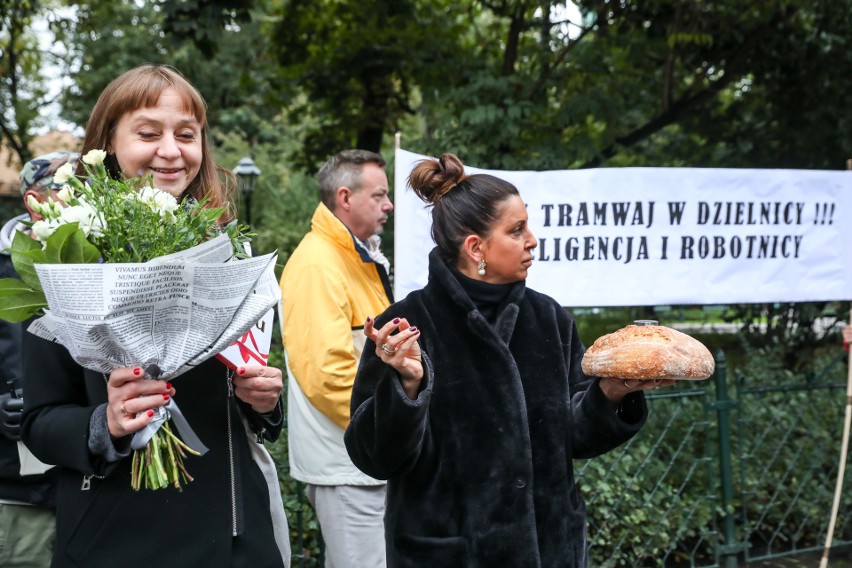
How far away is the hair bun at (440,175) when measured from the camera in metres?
2.69

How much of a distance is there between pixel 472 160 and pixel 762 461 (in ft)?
10.1

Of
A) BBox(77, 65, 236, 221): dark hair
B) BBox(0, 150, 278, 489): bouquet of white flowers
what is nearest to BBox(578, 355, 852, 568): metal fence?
BBox(77, 65, 236, 221): dark hair

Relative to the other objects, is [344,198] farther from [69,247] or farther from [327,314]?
[69,247]

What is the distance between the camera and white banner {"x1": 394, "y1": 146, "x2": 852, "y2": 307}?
4.39 metres

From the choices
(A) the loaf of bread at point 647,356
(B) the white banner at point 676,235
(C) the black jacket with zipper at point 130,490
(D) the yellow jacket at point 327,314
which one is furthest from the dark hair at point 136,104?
(B) the white banner at point 676,235

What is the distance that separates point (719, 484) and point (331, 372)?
308 cm

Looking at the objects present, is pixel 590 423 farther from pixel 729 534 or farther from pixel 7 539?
pixel 729 534

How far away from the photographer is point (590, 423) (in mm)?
2473

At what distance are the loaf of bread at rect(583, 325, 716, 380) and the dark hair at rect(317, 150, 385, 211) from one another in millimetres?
1786

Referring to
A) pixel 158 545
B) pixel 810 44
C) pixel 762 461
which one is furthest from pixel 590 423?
pixel 810 44

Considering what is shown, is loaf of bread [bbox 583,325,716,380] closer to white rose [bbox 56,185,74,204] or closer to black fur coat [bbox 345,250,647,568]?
black fur coat [bbox 345,250,647,568]

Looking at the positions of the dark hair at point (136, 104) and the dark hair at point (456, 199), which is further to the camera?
the dark hair at point (456, 199)

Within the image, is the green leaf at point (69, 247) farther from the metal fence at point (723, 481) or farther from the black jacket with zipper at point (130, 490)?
the metal fence at point (723, 481)

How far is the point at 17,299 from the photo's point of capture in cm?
169
